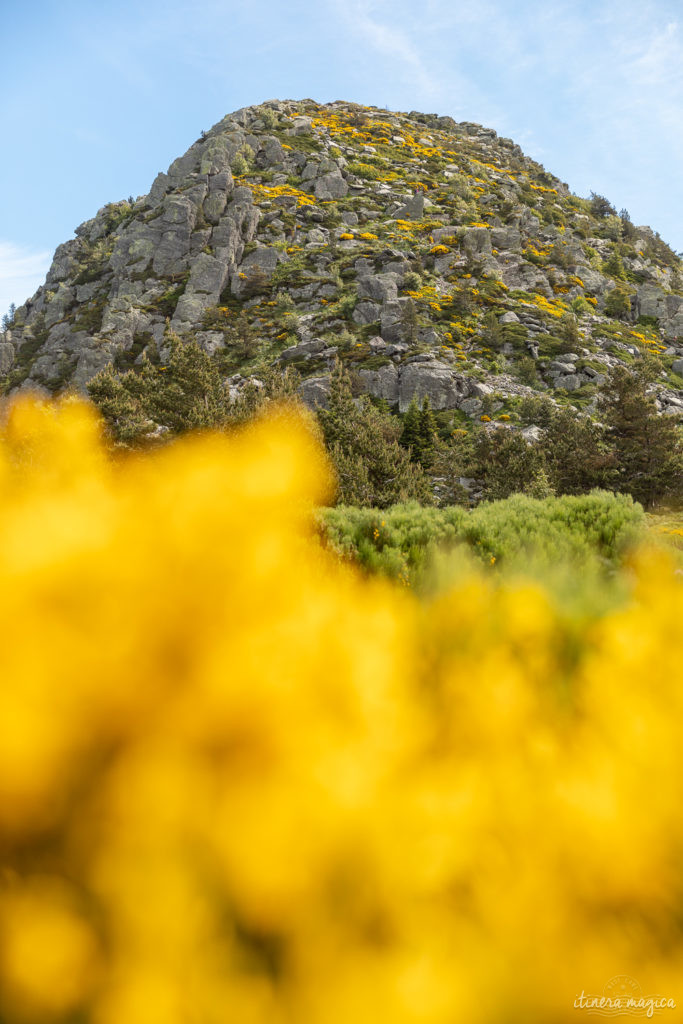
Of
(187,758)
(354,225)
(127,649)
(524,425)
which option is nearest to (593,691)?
(187,758)

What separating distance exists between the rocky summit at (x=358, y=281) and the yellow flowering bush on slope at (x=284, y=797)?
1030 inches

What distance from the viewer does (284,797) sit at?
2.16 m

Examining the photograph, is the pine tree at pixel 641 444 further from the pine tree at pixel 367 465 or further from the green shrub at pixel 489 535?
the green shrub at pixel 489 535

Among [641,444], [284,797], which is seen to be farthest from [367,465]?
[284,797]

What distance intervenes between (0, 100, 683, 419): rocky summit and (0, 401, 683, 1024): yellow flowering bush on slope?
2615 centimetres

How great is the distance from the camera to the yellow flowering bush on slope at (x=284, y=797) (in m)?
1.83

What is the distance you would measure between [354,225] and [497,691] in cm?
5507

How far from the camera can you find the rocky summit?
111 feet

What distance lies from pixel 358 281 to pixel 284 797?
4373cm

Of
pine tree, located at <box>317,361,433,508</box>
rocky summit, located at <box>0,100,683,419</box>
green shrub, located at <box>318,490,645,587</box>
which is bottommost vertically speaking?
green shrub, located at <box>318,490,645,587</box>

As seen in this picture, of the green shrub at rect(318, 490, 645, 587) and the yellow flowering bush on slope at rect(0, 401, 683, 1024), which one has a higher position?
the green shrub at rect(318, 490, 645, 587)

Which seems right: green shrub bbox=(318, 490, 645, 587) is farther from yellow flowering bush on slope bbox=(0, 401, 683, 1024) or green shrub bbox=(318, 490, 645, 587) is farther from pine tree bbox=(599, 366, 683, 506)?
pine tree bbox=(599, 366, 683, 506)

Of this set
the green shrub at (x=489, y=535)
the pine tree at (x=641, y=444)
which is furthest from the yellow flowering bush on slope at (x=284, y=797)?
the pine tree at (x=641, y=444)

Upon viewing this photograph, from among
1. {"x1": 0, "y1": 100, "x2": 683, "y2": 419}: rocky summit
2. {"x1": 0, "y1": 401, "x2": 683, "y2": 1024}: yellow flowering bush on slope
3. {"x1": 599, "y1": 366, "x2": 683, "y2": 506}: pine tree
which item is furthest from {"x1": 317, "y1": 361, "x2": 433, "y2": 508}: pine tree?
{"x1": 0, "y1": 401, "x2": 683, "y2": 1024}: yellow flowering bush on slope
